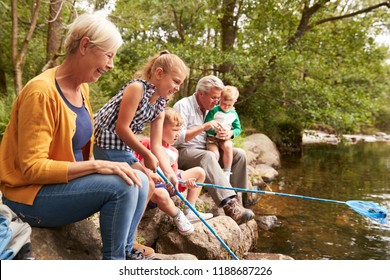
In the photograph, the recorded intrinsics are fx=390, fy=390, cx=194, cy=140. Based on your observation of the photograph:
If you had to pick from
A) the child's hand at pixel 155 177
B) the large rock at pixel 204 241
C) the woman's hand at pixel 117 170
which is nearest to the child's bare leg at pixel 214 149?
the large rock at pixel 204 241

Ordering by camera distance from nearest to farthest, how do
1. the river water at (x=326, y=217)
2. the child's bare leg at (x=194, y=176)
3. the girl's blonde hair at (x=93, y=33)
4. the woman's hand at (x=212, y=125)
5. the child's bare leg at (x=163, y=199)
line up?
the girl's blonde hair at (x=93, y=33), the child's bare leg at (x=163, y=199), the child's bare leg at (x=194, y=176), the woman's hand at (x=212, y=125), the river water at (x=326, y=217)

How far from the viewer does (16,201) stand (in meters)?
1.78

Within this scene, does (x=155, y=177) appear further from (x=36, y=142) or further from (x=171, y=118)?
(x=36, y=142)

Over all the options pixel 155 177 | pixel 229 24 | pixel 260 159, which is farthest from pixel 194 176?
pixel 229 24

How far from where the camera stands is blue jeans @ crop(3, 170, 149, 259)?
1732mm

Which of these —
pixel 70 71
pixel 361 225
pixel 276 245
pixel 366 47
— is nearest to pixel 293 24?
pixel 366 47

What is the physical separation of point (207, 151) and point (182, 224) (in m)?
0.85

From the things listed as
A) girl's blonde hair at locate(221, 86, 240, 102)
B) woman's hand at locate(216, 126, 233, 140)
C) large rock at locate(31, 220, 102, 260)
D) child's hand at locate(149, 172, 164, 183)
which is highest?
girl's blonde hair at locate(221, 86, 240, 102)

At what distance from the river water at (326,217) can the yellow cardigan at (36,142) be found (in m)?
2.75

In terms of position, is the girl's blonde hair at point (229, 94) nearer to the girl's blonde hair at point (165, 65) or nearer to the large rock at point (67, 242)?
the girl's blonde hair at point (165, 65)

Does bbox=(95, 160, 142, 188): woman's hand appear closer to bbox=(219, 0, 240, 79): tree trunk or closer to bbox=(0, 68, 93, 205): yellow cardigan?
bbox=(0, 68, 93, 205): yellow cardigan

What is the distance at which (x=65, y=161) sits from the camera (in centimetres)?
183

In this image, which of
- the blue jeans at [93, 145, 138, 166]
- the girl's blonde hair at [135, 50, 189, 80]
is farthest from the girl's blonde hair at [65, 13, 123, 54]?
the blue jeans at [93, 145, 138, 166]

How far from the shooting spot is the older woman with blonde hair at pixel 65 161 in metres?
1.70
